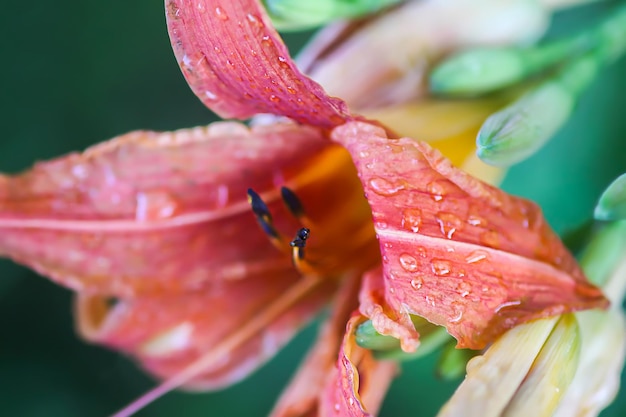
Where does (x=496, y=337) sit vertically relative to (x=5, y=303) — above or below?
above

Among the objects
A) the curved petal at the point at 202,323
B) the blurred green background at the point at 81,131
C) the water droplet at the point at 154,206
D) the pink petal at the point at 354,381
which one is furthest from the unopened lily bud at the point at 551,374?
the blurred green background at the point at 81,131

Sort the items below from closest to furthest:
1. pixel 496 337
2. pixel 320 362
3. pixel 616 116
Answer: pixel 496 337 < pixel 320 362 < pixel 616 116

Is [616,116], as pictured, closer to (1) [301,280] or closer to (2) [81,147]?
(1) [301,280]

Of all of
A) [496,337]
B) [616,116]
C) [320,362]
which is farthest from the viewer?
[616,116]

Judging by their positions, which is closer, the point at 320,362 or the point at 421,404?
the point at 320,362

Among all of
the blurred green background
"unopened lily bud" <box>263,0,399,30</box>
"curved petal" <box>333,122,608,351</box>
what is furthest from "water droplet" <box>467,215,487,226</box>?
the blurred green background

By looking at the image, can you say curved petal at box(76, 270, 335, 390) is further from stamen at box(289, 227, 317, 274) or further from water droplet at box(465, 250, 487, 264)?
water droplet at box(465, 250, 487, 264)

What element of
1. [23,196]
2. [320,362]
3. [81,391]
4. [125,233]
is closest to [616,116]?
[320,362]
